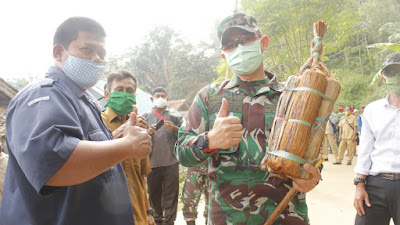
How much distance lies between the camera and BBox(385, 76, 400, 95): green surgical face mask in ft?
8.69

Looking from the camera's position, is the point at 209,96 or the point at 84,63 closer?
the point at 84,63

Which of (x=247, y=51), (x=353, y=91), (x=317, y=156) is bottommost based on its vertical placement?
(x=353, y=91)

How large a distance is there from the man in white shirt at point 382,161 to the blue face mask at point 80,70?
259 cm

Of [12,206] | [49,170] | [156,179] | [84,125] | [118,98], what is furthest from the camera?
[156,179]

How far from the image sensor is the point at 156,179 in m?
5.02

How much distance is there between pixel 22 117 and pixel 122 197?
64 centimetres

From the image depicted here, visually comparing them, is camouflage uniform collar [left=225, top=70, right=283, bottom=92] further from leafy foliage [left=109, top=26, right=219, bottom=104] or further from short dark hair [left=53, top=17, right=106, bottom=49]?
leafy foliage [left=109, top=26, right=219, bottom=104]

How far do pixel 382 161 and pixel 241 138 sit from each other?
1.67 m

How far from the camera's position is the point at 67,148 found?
46.3 inches

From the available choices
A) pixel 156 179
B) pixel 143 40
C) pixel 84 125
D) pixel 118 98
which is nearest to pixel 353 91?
pixel 156 179

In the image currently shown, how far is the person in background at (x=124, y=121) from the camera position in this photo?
2754mm

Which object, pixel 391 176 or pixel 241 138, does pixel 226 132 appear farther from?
pixel 391 176

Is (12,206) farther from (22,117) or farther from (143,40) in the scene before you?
(143,40)

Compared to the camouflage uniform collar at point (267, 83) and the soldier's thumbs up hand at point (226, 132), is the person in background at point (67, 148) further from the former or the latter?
the camouflage uniform collar at point (267, 83)
